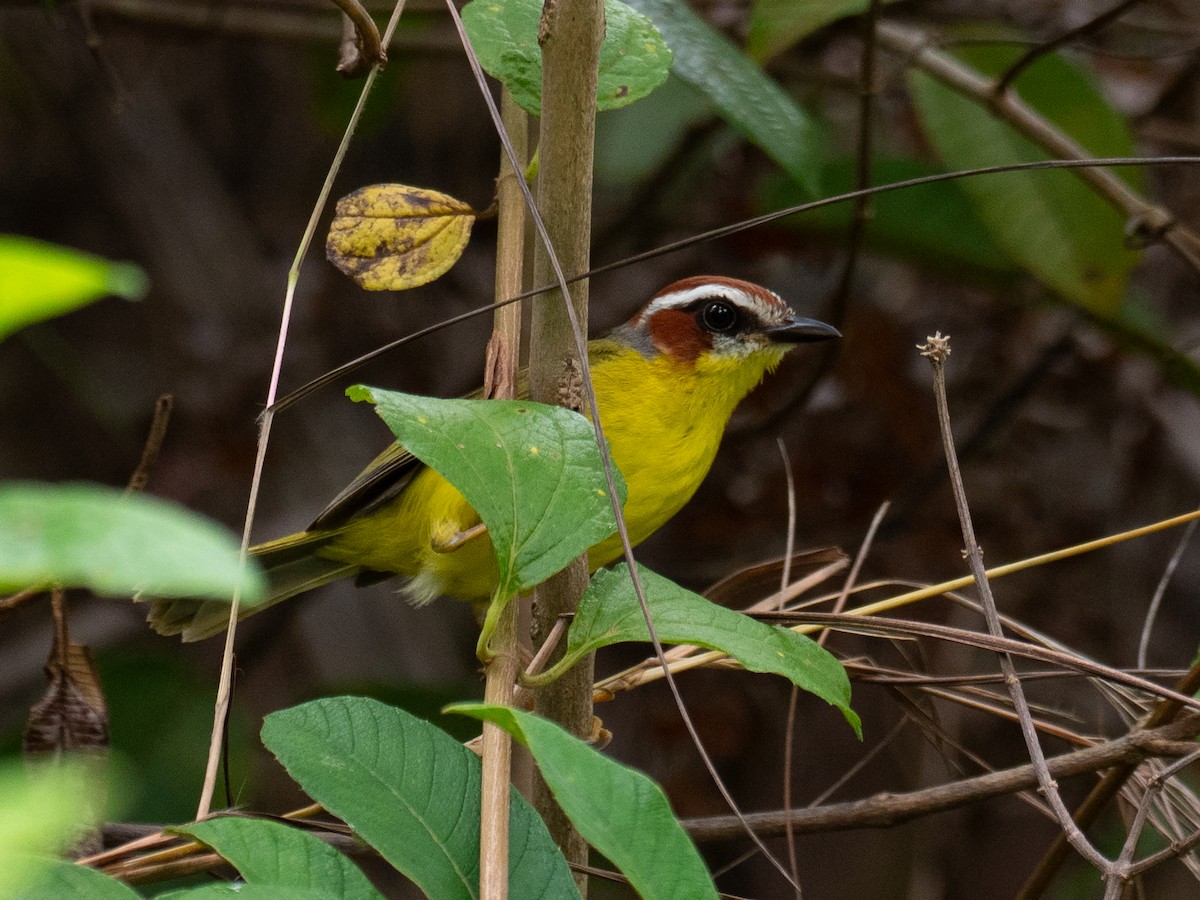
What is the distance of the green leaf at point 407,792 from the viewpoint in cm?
131

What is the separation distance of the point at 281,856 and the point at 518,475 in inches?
19.1

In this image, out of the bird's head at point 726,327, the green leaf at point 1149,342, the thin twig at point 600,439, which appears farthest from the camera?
the green leaf at point 1149,342

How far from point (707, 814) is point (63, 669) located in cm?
281

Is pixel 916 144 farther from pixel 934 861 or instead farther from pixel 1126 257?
pixel 934 861

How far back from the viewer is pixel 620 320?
193 inches

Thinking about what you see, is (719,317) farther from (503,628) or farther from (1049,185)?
(503,628)

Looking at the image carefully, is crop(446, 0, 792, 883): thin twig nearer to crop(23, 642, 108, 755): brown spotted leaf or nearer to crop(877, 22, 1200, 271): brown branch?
crop(23, 642, 108, 755): brown spotted leaf

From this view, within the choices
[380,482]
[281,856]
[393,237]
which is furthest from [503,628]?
[380,482]

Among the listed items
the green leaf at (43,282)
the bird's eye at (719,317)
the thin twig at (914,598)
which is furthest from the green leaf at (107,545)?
the bird's eye at (719,317)

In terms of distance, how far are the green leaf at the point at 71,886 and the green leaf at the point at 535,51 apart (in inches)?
43.2

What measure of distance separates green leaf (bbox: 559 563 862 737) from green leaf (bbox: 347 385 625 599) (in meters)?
0.10

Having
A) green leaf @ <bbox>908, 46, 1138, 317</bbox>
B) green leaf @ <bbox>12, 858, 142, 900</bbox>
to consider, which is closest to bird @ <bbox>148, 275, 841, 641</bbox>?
green leaf @ <bbox>908, 46, 1138, 317</bbox>

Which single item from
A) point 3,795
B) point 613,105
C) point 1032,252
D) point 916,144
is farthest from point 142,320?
point 3,795

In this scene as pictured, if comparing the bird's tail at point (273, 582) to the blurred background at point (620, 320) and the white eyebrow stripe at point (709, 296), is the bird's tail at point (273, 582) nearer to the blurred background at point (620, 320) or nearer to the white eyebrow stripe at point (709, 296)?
the blurred background at point (620, 320)
